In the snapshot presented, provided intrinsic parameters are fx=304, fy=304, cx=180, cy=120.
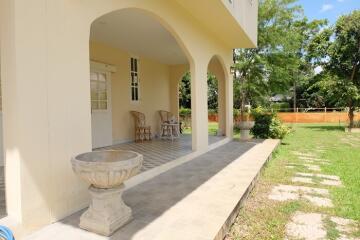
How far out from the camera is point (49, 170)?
3.13 meters

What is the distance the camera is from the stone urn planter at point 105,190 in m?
2.82

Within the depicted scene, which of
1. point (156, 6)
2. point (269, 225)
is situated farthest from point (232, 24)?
point (269, 225)

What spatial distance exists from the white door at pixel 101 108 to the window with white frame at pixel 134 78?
1305mm

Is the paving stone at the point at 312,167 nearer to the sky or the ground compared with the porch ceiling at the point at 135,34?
nearer to the ground

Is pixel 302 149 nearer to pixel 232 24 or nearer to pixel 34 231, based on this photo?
pixel 232 24

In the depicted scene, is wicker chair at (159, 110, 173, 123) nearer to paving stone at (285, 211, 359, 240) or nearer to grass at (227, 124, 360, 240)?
grass at (227, 124, 360, 240)

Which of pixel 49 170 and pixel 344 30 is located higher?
pixel 344 30

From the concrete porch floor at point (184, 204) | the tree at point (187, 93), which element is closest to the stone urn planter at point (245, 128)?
the concrete porch floor at point (184, 204)

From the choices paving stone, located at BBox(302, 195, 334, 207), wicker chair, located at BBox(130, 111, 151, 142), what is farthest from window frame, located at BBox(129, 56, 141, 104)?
paving stone, located at BBox(302, 195, 334, 207)

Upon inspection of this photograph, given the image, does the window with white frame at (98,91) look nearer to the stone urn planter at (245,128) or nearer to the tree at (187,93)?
the stone urn planter at (245,128)

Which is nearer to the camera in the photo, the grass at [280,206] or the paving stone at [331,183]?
the grass at [280,206]

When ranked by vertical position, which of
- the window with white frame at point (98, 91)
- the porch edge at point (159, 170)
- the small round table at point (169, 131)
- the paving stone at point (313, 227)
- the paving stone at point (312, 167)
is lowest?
the paving stone at point (313, 227)

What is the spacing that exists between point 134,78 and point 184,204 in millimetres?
6852

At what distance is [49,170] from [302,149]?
27.9ft
